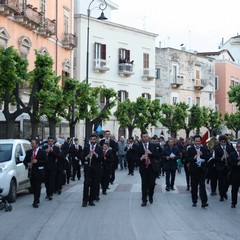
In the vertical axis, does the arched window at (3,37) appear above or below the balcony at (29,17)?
below

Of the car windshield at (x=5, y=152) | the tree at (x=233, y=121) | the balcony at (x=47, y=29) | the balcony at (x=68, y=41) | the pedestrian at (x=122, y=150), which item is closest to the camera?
the car windshield at (x=5, y=152)

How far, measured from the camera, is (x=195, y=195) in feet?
53.9

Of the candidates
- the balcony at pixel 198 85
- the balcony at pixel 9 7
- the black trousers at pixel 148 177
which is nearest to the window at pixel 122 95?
the balcony at pixel 198 85

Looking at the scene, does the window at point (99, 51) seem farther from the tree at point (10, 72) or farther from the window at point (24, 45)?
the tree at point (10, 72)

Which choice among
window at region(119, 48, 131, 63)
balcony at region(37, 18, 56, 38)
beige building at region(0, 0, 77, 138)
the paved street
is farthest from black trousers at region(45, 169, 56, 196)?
window at region(119, 48, 131, 63)

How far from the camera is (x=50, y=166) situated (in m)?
18.5

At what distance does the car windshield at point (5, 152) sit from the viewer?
17781 millimetres

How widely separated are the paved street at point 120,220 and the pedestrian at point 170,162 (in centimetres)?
199

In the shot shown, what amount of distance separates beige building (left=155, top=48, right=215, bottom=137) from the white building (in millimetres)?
3821

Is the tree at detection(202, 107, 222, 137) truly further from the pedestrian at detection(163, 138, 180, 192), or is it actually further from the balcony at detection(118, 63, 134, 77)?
the pedestrian at detection(163, 138, 180, 192)

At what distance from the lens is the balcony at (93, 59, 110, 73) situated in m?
49.3

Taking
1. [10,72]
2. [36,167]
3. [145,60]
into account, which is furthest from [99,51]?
[36,167]

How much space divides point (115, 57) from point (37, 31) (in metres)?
16.3

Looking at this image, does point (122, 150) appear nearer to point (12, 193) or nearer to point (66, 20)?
point (66, 20)
